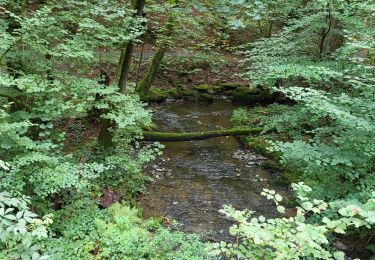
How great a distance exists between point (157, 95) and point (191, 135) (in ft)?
14.9

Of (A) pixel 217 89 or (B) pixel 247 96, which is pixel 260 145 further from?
(A) pixel 217 89

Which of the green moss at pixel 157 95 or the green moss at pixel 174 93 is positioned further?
the green moss at pixel 174 93

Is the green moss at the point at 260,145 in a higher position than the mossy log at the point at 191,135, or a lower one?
higher

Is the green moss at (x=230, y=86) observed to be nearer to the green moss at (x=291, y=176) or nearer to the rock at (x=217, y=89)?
the rock at (x=217, y=89)

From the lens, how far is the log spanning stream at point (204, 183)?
6.91 metres

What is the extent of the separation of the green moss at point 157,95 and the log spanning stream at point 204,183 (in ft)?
7.49

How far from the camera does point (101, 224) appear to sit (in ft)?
17.0

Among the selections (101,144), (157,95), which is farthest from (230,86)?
(101,144)

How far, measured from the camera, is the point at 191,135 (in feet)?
35.6

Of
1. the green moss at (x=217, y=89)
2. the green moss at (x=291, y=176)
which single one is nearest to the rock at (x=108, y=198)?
the green moss at (x=291, y=176)

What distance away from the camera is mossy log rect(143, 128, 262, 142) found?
1037 cm

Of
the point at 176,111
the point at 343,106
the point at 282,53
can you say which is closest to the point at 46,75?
the point at 343,106

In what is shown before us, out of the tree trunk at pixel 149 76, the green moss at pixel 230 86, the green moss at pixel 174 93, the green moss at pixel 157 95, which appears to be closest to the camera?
the tree trunk at pixel 149 76

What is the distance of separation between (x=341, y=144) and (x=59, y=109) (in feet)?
15.0
